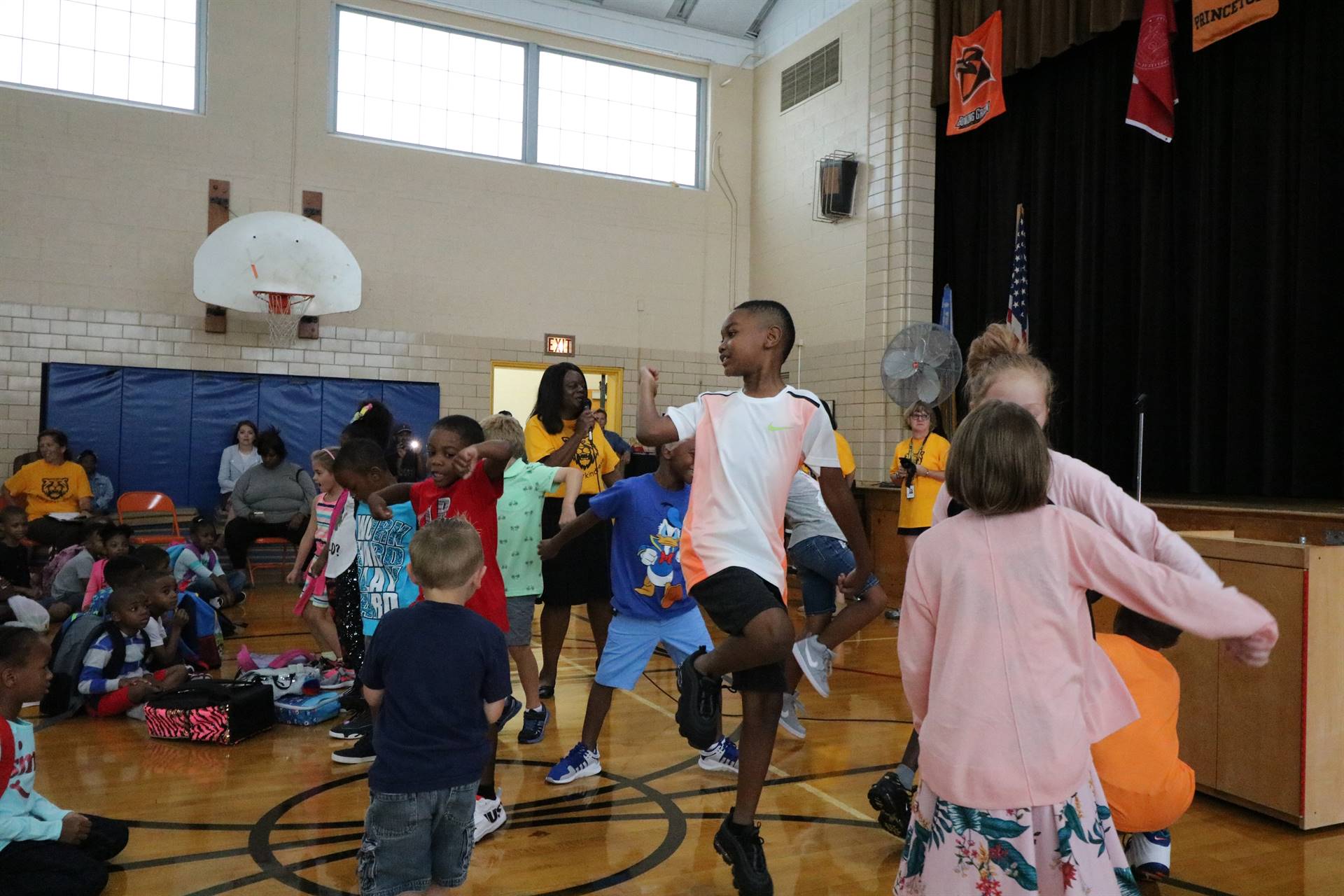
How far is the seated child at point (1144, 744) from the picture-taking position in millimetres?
2381

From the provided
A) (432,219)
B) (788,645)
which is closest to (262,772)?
(788,645)

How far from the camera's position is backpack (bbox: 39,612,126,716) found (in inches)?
185

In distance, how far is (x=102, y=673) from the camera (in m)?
4.73

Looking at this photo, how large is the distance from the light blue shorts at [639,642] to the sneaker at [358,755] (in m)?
1.01

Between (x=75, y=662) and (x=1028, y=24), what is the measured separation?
8649mm

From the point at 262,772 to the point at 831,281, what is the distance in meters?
8.35

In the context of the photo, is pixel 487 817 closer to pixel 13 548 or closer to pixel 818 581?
pixel 818 581

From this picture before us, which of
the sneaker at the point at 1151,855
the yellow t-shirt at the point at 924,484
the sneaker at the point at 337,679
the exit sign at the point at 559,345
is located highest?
the exit sign at the point at 559,345

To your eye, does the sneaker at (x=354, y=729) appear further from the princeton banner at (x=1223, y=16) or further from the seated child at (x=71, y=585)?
the princeton banner at (x=1223, y=16)

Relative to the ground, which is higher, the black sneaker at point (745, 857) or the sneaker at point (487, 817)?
the black sneaker at point (745, 857)

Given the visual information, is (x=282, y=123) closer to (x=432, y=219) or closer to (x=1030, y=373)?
(x=432, y=219)

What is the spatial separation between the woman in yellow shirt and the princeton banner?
533cm

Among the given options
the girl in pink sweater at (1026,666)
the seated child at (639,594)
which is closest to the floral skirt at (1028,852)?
the girl in pink sweater at (1026,666)

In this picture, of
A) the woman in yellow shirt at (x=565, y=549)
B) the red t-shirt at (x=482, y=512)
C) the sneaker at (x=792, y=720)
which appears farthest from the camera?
the woman in yellow shirt at (x=565, y=549)
